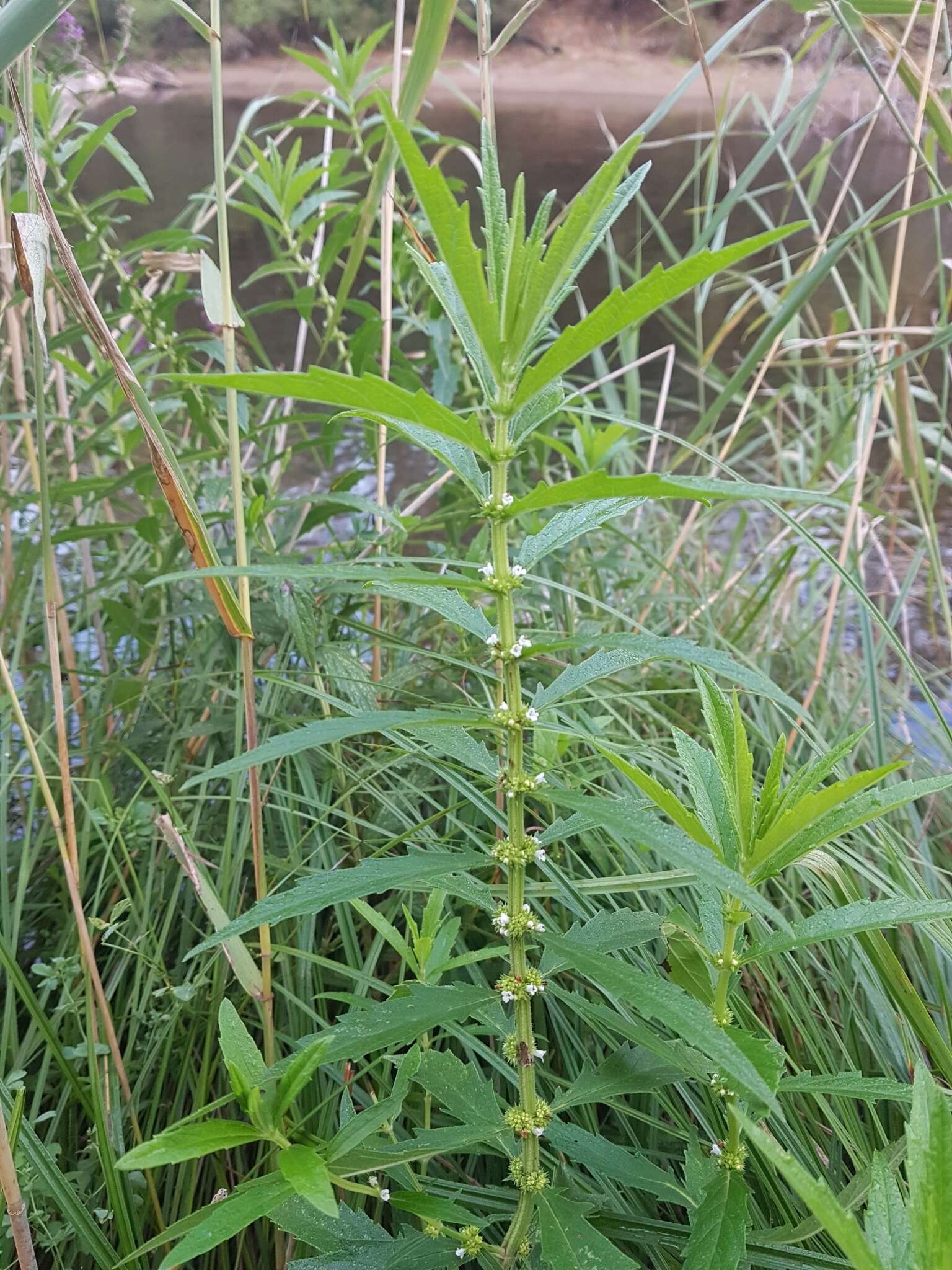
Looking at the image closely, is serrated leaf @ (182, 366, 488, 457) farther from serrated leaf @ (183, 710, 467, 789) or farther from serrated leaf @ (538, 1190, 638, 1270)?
serrated leaf @ (538, 1190, 638, 1270)

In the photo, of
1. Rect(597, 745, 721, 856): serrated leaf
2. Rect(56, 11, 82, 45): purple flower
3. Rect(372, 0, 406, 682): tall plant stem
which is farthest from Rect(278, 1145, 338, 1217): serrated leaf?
Rect(56, 11, 82, 45): purple flower

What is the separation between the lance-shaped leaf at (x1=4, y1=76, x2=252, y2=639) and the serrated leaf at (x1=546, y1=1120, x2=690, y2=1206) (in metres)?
0.36

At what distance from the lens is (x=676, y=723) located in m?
1.07

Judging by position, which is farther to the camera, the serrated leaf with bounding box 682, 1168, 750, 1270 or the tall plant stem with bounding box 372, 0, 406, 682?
the tall plant stem with bounding box 372, 0, 406, 682

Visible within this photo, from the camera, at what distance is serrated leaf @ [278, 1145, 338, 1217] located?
0.36 metres

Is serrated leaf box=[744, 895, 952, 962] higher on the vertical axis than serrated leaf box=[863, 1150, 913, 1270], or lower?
higher

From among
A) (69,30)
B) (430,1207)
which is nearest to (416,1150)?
(430,1207)

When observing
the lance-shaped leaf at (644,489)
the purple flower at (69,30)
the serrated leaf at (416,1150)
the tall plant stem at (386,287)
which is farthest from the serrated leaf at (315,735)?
the purple flower at (69,30)

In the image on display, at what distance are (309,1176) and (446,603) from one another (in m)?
0.27

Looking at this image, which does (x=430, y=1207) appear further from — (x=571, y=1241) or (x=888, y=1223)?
(x=888, y=1223)

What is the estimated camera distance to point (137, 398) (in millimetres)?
518

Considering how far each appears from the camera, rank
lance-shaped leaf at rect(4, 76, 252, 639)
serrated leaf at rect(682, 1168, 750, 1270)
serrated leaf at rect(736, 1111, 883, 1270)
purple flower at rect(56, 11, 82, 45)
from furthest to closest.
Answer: purple flower at rect(56, 11, 82, 45) < lance-shaped leaf at rect(4, 76, 252, 639) < serrated leaf at rect(682, 1168, 750, 1270) < serrated leaf at rect(736, 1111, 883, 1270)

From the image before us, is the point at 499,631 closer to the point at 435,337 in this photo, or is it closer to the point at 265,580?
the point at 265,580

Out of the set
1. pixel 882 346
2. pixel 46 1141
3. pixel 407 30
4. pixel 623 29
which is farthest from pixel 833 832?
pixel 623 29
